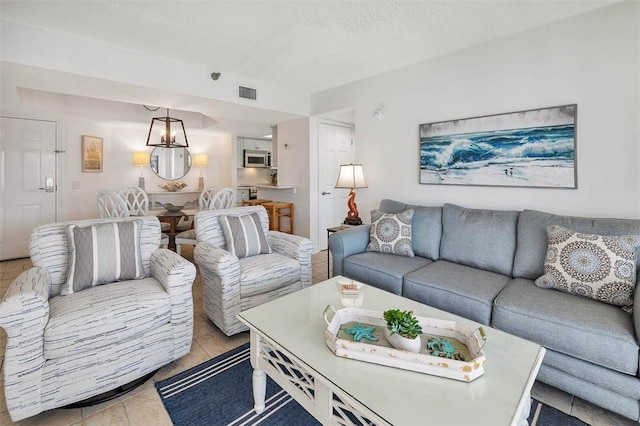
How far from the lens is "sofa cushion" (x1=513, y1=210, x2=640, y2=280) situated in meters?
1.98

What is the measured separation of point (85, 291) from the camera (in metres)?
1.87

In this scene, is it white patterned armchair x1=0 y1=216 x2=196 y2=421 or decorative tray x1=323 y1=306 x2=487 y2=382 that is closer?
decorative tray x1=323 y1=306 x2=487 y2=382

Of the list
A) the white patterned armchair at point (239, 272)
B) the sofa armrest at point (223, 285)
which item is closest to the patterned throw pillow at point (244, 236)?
the white patterned armchair at point (239, 272)

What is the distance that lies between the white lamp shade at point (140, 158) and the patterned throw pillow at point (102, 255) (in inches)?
156

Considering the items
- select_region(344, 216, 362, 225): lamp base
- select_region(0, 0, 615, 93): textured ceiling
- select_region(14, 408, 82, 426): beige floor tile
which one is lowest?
select_region(14, 408, 82, 426): beige floor tile

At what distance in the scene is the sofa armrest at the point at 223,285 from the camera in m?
2.22

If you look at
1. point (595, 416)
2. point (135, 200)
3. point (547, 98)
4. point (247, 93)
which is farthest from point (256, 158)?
point (595, 416)

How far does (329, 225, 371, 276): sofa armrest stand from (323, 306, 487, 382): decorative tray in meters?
1.23

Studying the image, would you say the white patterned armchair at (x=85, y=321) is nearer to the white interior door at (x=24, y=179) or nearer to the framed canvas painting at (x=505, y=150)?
the framed canvas painting at (x=505, y=150)

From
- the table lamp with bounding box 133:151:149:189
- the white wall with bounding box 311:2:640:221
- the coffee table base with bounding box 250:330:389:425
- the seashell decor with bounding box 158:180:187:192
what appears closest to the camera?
the coffee table base with bounding box 250:330:389:425

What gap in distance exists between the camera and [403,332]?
1.25 meters

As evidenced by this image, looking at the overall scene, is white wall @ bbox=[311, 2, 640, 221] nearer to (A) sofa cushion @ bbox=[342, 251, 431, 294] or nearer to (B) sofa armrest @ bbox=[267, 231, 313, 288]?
(A) sofa cushion @ bbox=[342, 251, 431, 294]

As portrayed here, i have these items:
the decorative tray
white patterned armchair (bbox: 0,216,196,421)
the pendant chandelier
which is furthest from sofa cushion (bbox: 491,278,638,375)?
the pendant chandelier

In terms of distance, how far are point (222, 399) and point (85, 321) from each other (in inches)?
32.0
